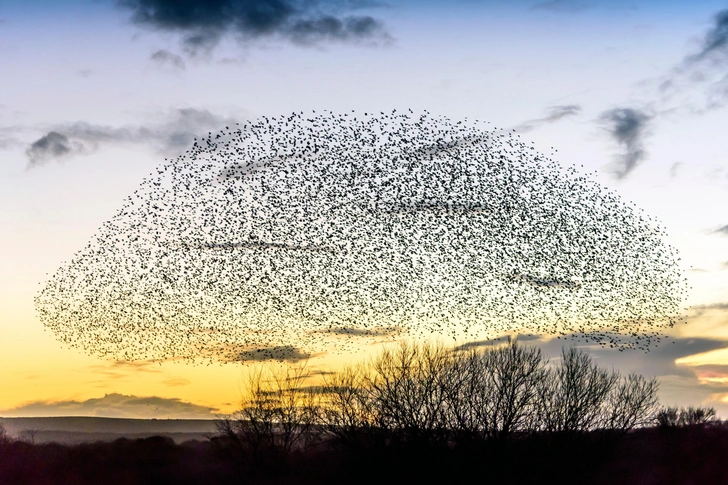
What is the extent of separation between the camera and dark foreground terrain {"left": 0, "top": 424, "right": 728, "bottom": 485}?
4638cm

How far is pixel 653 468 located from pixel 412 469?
69.9 ft

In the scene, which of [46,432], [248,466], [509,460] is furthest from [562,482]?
A: [46,432]

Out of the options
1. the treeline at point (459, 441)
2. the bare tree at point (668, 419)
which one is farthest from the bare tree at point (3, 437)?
the bare tree at point (668, 419)

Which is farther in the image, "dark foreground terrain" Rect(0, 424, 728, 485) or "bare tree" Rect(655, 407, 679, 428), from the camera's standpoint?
"bare tree" Rect(655, 407, 679, 428)

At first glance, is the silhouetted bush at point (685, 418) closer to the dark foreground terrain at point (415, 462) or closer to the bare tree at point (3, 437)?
the dark foreground terrain at point (415, 462)

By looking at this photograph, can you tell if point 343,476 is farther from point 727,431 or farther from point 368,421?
point 727,431

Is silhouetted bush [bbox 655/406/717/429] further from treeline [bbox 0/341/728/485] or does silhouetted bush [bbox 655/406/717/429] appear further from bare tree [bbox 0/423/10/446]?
bare tree [bbox 0/423/10/446]

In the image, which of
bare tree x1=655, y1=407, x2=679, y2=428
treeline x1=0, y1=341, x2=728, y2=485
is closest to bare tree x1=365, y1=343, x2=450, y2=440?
treeline x1=0, y1=341, x2=728, y2=485

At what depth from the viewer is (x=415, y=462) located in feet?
155

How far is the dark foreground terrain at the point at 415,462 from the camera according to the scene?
1826 inches

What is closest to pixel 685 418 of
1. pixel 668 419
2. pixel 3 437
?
pixel 668 419

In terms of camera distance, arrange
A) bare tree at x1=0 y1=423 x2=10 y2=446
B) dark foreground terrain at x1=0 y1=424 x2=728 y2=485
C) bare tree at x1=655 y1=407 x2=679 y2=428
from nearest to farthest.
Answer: dark foreground terrain at x1=0 y1=424 x2=728 y2=485 → bare tree at x1=0 y1=423 x2=10 y2=446 → bare tree at x1=655 y1=407 x2=679 y2=428

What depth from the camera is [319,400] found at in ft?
196

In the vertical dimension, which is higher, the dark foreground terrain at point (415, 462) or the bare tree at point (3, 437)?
the bare tree at point (3, 437)
